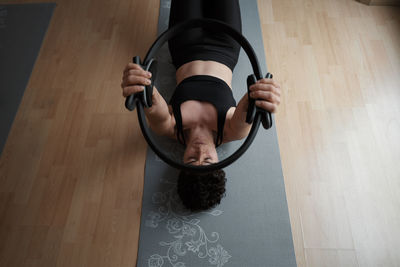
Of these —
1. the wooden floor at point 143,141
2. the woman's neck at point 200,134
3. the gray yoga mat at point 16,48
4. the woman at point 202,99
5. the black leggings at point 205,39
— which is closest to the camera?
the woman at point 202,99

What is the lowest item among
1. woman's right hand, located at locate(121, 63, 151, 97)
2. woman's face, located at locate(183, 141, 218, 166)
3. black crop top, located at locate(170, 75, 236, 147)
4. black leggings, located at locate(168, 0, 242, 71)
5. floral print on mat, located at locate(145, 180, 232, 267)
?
floral print on mat, located at locate(145, 180, 232, 267)

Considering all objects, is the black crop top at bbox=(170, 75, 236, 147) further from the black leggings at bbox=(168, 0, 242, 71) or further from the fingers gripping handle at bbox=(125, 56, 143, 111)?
the fingers gripping handle at bbox=(125, 56, 143, 111)

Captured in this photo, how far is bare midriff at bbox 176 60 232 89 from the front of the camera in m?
1.41

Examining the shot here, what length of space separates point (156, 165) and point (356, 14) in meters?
1.73

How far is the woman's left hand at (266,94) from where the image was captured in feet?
2.85

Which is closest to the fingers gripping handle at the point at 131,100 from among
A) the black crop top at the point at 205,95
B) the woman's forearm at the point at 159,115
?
the woman's forearm at the point at 159,115

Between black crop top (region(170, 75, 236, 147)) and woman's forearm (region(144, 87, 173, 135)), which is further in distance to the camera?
black crop top (region(170, 75, 236, 147))

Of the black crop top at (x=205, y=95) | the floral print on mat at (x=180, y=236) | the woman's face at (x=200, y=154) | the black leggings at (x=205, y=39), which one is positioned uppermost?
the black leggings at (x=205, y=39)

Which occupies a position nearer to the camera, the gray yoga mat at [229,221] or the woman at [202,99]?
the woman at [202,99]

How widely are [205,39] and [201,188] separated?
79cm

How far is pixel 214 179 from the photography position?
1.15 metres

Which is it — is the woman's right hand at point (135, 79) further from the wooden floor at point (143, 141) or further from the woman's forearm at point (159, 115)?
the wooden floor at point (143, 141)

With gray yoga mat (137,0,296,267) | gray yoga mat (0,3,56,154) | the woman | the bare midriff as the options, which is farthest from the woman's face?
gray yoga mat (0,3,56,154)

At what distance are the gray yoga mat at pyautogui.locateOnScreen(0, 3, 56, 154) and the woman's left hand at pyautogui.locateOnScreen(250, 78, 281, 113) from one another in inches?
59.6
